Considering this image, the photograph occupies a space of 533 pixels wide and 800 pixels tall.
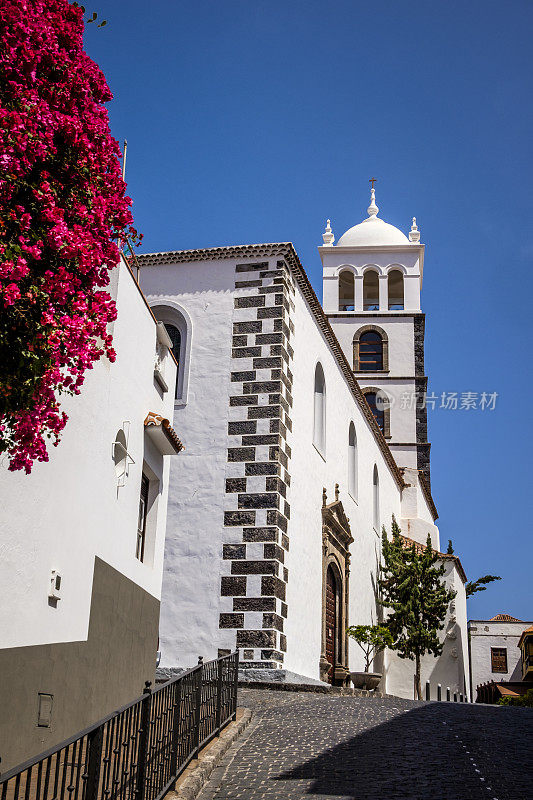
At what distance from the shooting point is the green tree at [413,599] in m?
25.9

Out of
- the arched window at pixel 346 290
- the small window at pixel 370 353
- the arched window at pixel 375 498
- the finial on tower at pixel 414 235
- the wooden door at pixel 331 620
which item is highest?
the finial on tower at pixel 414 235

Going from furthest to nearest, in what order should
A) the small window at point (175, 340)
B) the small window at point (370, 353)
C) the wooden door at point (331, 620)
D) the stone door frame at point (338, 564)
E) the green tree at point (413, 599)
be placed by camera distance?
the small window at point (370, 353) < the green tree at point (413, 599) < the wooden door at point (331, 620) < the stone door frame at point (338, 564) < the small window at point (175, 340)

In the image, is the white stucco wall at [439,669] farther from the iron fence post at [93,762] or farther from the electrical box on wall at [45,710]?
the iron fence post at [93,762]

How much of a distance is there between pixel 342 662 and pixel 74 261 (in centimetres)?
1602

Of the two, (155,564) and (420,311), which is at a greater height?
(420,311)

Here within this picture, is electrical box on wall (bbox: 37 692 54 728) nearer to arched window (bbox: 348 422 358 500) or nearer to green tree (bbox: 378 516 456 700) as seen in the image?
arched window (bbox: 348 422 358 500)

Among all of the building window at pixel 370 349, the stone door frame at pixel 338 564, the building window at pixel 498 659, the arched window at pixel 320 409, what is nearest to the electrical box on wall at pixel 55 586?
the stone door frame at pixel 338 564

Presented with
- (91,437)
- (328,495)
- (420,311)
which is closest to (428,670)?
(328,495)

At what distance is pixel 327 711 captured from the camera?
1240cm

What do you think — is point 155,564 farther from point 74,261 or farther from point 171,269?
point 171,269

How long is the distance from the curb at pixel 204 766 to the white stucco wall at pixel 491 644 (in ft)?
132

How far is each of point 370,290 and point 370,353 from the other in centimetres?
347

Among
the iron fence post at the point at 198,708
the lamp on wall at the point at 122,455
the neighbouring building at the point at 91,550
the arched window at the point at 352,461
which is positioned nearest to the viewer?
the neighbouring building at the point at 91,550

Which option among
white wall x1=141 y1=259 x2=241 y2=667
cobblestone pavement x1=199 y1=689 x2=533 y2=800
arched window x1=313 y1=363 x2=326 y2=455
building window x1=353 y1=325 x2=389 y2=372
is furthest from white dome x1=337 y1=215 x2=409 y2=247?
cobblestone pavement x1=199 y1=689 x2=533 y2=800
